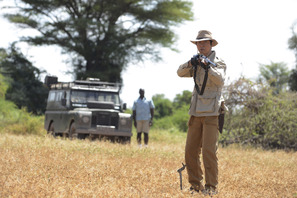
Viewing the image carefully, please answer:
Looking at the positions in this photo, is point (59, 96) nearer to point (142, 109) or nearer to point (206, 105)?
point (142, 109)

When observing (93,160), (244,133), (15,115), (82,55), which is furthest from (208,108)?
(82,55)

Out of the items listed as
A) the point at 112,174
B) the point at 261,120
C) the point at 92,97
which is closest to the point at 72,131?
the point at 92,97

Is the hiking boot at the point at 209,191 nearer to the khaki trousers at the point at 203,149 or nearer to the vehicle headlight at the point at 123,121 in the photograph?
the khaki trousers at the point at 203,149

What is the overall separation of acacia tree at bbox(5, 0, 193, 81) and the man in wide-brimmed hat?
24.4 m

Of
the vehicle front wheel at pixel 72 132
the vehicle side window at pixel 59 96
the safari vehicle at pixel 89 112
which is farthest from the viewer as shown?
the vehicle side window at pixel 59 96

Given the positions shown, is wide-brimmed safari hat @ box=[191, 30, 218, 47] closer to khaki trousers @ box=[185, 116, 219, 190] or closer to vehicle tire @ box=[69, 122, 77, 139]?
khaki trousers @ box=[185, 116, 219, 190]

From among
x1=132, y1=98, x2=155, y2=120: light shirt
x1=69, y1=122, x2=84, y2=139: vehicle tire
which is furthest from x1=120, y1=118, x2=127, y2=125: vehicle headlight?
x1=69, y1=122, x2=84, y2=139: vehicle tire

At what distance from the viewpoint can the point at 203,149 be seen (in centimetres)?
611

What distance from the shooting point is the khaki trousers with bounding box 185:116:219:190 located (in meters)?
6.08

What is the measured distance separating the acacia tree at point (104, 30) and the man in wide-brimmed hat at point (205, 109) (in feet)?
80.1

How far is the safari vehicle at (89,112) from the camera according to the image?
14.9m

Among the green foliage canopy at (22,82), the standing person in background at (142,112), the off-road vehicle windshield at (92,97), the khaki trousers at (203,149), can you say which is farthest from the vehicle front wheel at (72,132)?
the green foliage canopy at (22,82)

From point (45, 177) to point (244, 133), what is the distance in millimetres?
11133

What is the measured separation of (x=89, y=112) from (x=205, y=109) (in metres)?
9.17
